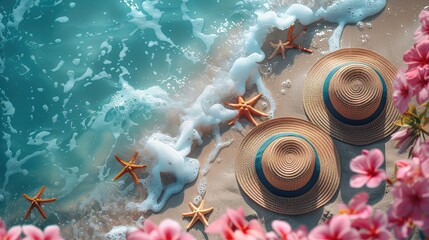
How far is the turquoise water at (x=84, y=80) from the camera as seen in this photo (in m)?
5.51

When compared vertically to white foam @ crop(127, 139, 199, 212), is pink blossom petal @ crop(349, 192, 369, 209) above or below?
above

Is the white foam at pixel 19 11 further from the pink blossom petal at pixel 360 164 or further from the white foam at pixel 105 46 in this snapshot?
the pink blossom petal at pixel 360 164

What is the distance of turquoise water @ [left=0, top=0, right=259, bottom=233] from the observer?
5508 millimetres

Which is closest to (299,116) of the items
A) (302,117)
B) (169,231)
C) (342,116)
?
(302,117)

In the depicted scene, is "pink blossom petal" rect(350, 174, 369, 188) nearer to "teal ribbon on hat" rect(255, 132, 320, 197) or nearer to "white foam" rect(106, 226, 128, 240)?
"teal ribbon on hat" rect(255, 132, 320, 197)

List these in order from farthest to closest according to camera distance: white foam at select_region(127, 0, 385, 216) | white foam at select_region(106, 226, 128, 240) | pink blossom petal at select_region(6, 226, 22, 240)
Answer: white foam at select_region(127, 0, 385, 216), white foam at select_region(106, 226, 128, 240), pink blossom petal at select_region(6, 226, 22, 240)

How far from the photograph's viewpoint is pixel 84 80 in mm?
5926

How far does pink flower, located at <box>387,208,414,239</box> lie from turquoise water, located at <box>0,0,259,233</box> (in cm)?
359

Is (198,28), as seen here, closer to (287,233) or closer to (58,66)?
(58,66)

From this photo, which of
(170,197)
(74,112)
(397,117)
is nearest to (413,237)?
(397,117)

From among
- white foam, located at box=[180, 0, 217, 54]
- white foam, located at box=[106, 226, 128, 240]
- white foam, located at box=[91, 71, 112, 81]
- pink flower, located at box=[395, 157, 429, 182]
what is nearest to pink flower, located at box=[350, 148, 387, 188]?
pink flower, located at box=[395, 157, 429, 182]

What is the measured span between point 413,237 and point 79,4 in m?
4.64

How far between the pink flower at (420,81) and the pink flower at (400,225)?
747mm

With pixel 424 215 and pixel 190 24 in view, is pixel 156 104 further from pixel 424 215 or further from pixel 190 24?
pixel 424 215
